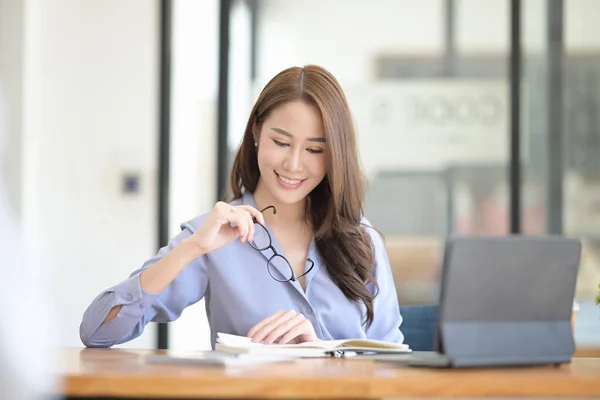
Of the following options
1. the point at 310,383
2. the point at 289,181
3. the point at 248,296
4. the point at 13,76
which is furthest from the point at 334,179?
the point at 13,76

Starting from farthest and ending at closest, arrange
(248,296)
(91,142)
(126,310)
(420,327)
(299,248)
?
1. (91,142)
2. (420,327)
3. (299,248)
4. (248,296)
5. (126,310)

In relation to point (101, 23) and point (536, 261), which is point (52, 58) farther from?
point (536, 261)

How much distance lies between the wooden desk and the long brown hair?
0.89 m

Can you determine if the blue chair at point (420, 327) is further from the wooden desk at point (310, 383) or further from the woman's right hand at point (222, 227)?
the wooden desk at point (310, 383)

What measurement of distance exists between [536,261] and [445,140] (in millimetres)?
3668

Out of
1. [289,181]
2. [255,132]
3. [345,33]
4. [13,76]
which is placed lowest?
[289,181]

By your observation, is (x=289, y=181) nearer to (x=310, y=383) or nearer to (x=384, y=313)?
(x=384, y=313)

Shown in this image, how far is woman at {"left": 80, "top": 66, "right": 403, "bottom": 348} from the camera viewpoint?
2.49 metres

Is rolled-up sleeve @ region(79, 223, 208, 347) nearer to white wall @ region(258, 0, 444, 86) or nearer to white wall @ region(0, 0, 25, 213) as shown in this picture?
white wall @ region(0, 0, 25, 213)

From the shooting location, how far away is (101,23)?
5309mm

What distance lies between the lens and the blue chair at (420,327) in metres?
2.72

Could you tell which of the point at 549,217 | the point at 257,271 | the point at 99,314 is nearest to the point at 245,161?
the point at 257,271

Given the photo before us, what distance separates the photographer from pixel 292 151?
8.20ft

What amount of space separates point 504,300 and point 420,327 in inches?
38.8
